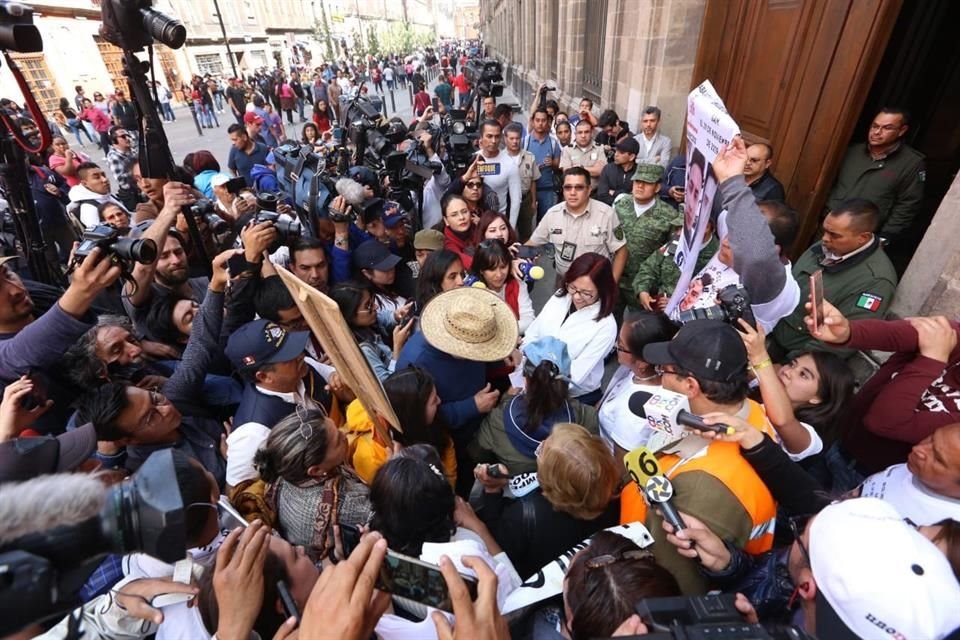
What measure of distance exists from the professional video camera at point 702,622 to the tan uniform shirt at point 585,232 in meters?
2.94

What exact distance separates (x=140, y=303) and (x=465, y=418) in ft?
6.81

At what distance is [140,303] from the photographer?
2.67 meters

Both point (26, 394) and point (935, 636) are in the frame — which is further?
point (26, 394)

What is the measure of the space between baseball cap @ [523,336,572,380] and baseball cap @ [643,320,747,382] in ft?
2.18

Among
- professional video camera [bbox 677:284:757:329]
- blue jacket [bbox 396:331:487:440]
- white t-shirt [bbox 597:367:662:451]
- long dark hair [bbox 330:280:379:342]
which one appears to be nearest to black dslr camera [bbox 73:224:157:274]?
long dark hair [bbox 330:280:379:342]

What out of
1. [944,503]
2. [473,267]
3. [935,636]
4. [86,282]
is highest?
[86,282]

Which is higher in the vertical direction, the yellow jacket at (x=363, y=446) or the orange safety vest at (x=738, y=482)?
the orange safety vest at (x=738, y=482)

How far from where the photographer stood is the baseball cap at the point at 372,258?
322cm

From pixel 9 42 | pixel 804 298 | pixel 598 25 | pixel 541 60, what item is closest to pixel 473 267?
pixel 804 298

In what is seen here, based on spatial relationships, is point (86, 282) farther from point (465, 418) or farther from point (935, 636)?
point (935, 636)

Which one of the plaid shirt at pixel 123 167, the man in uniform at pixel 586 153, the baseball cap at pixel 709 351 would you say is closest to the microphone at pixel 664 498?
the baseball cap at pixel 709 351

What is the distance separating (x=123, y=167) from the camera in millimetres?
5930

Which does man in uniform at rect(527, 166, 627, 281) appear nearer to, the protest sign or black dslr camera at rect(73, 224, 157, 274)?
the protest sign

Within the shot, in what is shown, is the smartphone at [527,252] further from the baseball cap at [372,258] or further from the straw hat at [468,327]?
the straw hat at [468,327]
